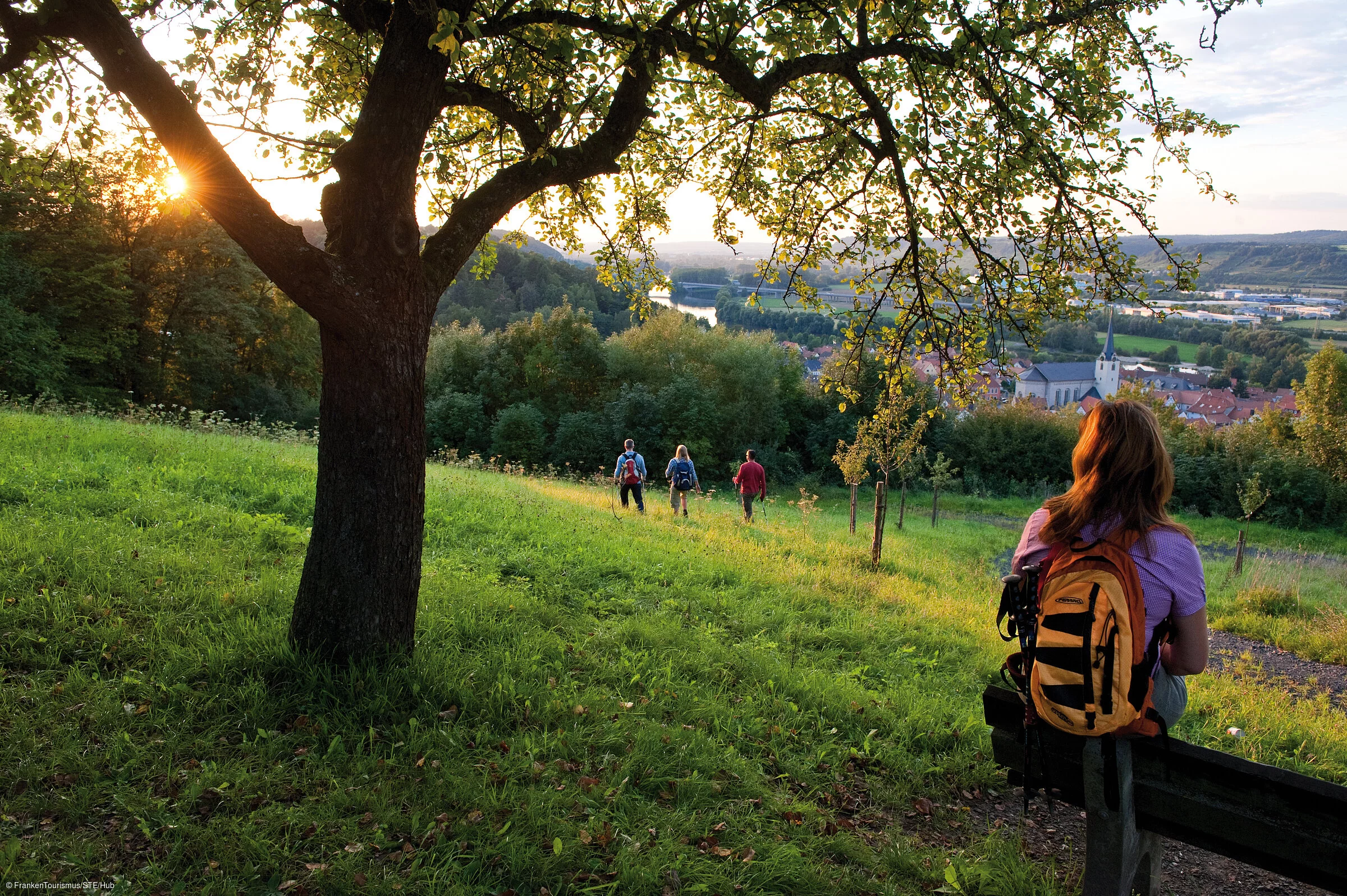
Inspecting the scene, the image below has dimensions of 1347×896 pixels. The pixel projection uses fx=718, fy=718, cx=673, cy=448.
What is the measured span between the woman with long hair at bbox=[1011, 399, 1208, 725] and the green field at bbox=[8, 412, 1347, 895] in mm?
1665

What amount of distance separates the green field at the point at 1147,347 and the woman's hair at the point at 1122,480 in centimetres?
10028

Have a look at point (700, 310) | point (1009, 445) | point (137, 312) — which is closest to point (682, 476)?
point (137, 312)

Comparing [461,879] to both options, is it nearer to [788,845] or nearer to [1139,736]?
[788,845]

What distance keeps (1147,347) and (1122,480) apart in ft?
355

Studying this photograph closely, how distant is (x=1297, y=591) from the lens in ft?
41.6

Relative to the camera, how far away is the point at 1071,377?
283 feet

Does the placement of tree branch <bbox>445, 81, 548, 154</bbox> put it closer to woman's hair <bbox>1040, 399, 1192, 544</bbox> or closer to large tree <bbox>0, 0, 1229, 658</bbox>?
large tree <bbox>0, 0, 1229, 658</bbox>

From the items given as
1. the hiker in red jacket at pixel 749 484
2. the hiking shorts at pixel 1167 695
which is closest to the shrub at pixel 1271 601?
the hiker in red jacket at pixel 749 484

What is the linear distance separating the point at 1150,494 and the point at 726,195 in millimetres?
5820

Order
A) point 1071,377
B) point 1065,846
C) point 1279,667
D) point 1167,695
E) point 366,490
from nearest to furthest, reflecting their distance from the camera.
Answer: point 1167,695 → point 1065,846 → point 366,490 → point 1279,667 → point 1071,377

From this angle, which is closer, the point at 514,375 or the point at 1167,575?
the point at 1167,575

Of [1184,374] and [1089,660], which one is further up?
[1184,374]

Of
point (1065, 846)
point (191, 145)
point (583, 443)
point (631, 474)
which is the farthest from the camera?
point (583, 443)

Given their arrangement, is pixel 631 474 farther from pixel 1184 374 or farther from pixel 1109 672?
pixel 1184 374
